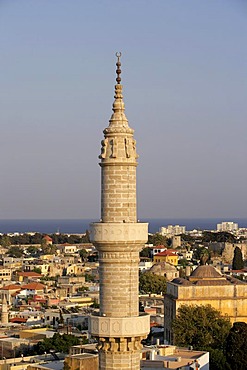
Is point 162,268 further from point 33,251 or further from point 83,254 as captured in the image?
point 33,251

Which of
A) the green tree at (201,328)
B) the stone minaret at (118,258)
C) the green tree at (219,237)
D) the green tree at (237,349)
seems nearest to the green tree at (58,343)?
the green tree at (201,328)

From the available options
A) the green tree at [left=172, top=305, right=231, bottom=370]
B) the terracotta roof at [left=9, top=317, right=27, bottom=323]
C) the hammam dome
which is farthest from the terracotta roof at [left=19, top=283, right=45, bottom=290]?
the green tree at [left=172, top=305, right=231, bottom=370]

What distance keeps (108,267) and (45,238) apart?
243 ft

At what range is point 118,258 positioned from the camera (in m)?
8.96

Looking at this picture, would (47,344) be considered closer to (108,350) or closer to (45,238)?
(108,350)

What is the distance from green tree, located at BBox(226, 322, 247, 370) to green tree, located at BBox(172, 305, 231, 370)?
3.77 m

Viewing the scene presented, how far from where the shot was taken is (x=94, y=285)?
4469cm

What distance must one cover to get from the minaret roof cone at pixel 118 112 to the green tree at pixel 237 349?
11.7 m

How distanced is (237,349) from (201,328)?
16.3 feet

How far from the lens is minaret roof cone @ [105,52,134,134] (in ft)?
30.0

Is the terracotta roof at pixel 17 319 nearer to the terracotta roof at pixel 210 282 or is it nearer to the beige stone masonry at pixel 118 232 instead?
the terracotta roof at pixel 210 282

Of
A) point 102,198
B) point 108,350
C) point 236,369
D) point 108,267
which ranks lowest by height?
point 236,369

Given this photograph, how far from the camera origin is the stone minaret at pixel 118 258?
8836 mm

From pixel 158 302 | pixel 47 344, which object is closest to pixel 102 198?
pixel 47 344
